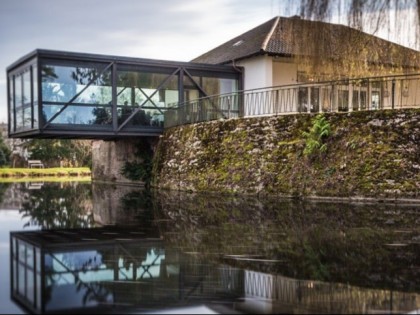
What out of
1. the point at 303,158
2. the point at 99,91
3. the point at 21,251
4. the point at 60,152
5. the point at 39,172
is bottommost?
the point at 39,172

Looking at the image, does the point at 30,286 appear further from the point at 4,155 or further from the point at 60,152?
the point at 4,155

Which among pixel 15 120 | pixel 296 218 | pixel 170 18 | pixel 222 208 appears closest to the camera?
pixel 296 218

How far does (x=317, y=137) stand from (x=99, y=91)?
10556 millimetres

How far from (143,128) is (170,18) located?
4.97 m

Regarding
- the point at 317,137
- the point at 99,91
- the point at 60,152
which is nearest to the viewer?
the point at 317,137

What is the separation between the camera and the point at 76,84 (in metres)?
21.8

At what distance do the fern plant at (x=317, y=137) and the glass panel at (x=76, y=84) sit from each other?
1008 centimetres

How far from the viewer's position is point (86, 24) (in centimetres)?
2528

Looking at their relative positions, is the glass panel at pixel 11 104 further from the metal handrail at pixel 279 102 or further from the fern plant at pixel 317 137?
the fern plant at pixel 317 137

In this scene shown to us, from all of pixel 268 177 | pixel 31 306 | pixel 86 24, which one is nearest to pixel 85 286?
pixel 31 306

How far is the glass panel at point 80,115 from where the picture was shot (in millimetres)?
21259

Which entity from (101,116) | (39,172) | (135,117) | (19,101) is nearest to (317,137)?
(135,117)

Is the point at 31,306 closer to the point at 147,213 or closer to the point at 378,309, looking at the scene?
the point at 378,309

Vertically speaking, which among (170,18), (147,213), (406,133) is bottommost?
(147,213)
